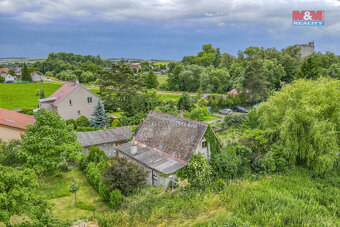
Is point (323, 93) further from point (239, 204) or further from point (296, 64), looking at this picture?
point (296, 64)

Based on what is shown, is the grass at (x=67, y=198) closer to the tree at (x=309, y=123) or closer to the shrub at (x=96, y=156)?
the shrub at (x=96, y=156)

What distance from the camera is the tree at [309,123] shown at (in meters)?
19.8

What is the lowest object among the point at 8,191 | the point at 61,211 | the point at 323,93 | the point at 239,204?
the point at 61,211

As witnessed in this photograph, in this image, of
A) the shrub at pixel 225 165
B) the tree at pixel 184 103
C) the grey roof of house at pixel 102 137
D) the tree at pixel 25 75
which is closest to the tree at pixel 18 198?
the shrub at pixel 225 165

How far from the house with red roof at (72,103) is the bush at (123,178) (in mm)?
25298

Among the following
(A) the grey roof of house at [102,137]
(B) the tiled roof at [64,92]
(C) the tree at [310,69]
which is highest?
(C) the tree at [310,69]

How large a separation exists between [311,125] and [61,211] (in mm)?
20860

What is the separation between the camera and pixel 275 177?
1928cm

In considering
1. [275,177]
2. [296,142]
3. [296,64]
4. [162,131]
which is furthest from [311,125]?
[296,64]

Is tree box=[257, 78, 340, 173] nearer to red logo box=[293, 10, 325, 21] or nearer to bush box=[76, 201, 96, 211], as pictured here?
bush box=[76, 201, 96, 211]

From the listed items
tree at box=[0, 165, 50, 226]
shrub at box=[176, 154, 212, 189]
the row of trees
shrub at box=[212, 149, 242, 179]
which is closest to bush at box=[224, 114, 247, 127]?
shrub at box=[212, 149, 242, 179]

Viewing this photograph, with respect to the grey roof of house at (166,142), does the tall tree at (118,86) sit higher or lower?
higher

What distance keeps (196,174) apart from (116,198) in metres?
5.97

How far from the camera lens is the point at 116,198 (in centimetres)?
1550
